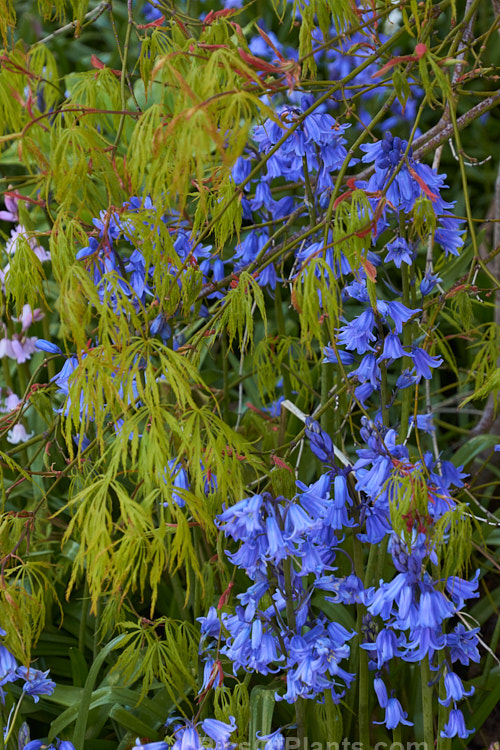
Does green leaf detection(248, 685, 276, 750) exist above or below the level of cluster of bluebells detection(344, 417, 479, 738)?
below

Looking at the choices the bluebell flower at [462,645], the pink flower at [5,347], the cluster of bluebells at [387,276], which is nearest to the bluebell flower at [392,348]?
the cluster of bluebells at [387,276]

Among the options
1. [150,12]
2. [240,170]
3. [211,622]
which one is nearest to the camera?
[211,622]

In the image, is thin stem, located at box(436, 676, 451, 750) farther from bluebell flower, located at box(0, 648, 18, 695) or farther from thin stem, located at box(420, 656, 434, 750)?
bluebell flower, located at box(0, 648, 18, 695)

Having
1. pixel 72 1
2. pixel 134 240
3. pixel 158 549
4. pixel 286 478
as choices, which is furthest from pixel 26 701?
pixel 72 1

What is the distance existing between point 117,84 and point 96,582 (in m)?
1.11

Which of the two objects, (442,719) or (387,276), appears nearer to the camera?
(387,276)

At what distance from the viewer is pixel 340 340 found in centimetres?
138

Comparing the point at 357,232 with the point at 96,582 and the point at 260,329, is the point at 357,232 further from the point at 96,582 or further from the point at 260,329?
the point at 260,329

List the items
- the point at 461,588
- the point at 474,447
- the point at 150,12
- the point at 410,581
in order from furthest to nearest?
the point at 150,12 → the point at 474,447 → the point at 461,588 → the point at 410,581

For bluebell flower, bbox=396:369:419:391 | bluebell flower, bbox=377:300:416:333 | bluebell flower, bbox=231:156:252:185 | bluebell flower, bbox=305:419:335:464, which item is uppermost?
bluebell flower, bbox=231:156:252:185

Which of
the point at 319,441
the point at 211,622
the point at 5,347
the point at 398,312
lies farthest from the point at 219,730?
the point at 5,347

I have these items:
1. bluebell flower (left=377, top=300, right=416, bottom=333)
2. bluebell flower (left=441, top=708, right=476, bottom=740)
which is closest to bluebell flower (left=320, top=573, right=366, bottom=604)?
bluebell flower (left=441, top=708, right=476, bottom=740)

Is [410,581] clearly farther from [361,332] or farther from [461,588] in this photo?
[361,332]

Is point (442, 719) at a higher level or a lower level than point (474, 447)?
lower
